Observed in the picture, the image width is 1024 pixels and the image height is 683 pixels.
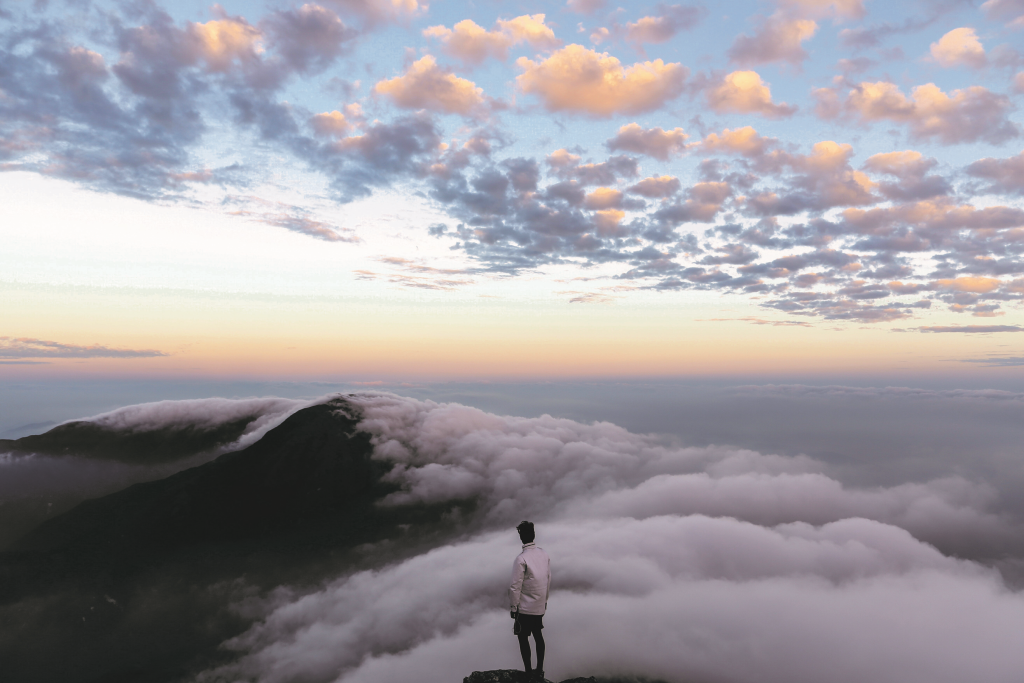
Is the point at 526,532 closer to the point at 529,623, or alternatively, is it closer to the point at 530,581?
the point at 530,581

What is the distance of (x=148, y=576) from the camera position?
158875mm

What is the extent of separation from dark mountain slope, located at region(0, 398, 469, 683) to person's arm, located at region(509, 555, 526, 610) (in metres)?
147

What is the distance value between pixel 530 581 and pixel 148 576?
8066 inches

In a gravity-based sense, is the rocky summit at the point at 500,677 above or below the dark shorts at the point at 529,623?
below

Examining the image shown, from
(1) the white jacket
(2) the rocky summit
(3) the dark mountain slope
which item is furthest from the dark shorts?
(3) the dark mountain slope

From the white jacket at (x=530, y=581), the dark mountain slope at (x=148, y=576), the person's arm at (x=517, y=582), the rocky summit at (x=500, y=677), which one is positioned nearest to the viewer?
the person's arm at (x=517, y=582)

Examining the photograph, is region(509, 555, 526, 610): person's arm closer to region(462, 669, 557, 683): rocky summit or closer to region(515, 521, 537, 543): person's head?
region(515, 521, 537, 543): person's head

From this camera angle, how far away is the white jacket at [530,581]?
44.7 ft

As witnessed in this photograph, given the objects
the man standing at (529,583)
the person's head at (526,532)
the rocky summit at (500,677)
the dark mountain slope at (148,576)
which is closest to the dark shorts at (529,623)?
the man standing at (529,583)

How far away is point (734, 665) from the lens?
102m

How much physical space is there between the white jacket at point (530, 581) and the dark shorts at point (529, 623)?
0.70ft

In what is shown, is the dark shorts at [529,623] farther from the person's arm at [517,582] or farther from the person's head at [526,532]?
the person's head at [526,532]

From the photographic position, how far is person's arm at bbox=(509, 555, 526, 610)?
13.5 m

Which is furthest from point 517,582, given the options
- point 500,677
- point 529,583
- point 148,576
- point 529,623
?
point 148,576
